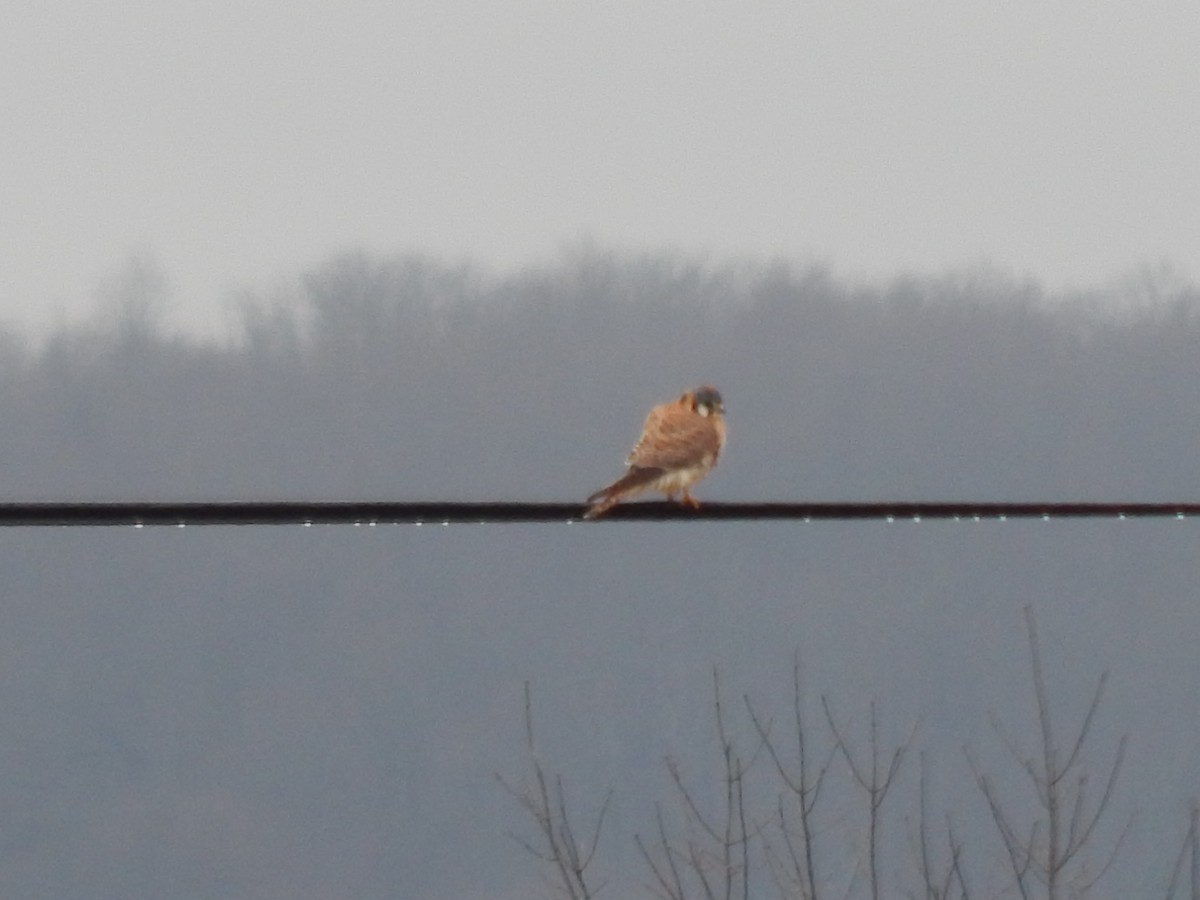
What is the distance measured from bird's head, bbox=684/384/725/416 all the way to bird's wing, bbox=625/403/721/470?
0.07 meters

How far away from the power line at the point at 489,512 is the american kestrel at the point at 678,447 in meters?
1.34

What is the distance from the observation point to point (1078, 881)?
7.38 m

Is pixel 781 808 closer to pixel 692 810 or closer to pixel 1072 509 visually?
pixel 692 810

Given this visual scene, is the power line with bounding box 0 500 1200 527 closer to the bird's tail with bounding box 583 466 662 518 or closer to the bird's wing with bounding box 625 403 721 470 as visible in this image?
the bird's tail with bounding box 583 466 662 518

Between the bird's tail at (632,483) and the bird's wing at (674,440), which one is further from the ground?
the bird's wing at (674,440)

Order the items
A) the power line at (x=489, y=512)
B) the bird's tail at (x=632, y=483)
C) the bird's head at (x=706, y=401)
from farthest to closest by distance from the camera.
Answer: the bird's head at (x=706, y=401), the bird's tail at (x=632, y=483), the power line at (x=489, y=512)

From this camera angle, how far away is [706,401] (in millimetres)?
7426

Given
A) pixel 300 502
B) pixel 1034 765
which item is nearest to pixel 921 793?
pixel 1034 765

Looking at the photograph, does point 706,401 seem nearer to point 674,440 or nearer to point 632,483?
point 674,440

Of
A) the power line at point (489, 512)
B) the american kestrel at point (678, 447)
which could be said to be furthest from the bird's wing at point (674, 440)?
the power line at point (489, 512)

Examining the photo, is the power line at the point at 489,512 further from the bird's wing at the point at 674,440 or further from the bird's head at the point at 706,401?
the bird's head at the point at 706,401

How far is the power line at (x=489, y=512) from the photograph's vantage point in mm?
3123

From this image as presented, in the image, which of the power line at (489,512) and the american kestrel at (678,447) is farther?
the american kestrel at (678,447)

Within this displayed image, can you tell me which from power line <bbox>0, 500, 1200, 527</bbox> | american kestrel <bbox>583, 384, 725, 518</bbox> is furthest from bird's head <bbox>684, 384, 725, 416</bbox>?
power line <bbox>0, 500, 1200, 527</bbox>
